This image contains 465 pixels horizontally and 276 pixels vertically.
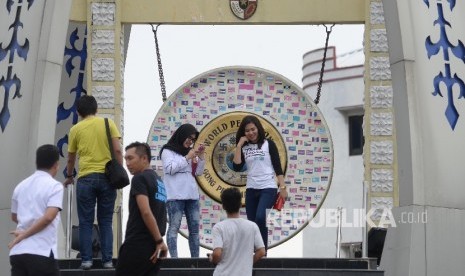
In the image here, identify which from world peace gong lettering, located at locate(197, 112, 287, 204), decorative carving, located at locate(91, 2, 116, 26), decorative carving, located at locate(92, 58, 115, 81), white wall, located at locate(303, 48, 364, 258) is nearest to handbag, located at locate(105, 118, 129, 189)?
decorative carving, located at locate(92, 58, 115, 81)

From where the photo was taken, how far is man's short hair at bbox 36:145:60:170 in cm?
1209

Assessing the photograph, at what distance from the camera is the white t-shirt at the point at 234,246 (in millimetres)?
12945

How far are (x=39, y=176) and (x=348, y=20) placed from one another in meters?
9.28

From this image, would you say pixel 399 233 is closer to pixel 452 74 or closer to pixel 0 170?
pixel 452 74

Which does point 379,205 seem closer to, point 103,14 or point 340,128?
point 103,14

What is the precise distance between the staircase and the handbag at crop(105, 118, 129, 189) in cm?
85

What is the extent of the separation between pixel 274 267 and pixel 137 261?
3.21m

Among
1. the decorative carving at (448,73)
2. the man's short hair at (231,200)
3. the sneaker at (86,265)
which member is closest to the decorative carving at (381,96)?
the decorative carving at (448,73)

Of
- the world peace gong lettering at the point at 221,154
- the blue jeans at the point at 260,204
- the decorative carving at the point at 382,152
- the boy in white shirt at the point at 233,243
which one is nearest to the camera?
the boy in white shirt at the point at 233,243

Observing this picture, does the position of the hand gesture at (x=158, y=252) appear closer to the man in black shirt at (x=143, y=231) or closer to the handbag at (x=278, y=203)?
the man in black shirt at (x=143, y=231)

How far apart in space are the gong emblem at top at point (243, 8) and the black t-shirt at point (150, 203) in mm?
7930

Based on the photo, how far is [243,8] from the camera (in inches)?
810

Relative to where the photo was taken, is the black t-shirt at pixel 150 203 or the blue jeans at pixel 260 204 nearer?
the black t-shirt at pixel 150 203

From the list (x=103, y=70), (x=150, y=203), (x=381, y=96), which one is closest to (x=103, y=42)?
(x=103, y=70)
